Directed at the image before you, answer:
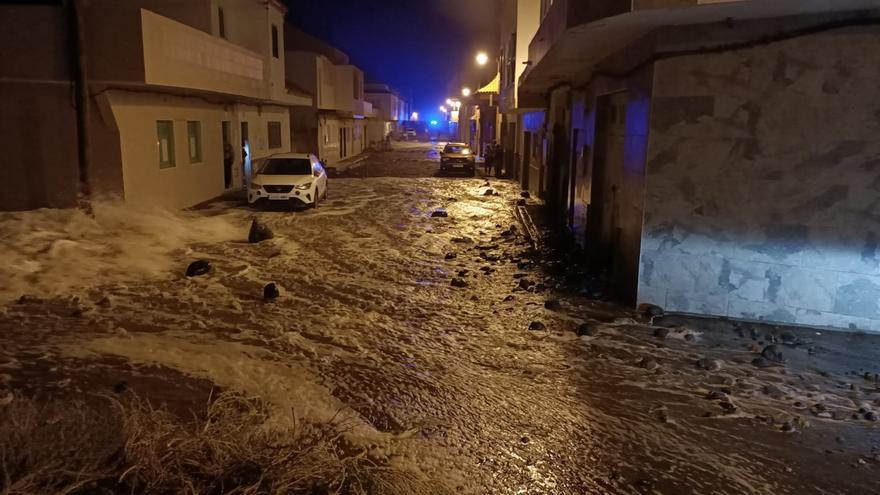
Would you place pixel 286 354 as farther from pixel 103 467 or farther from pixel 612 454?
pixel 612 454

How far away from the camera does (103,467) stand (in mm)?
4035

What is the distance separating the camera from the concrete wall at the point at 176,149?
14.5m

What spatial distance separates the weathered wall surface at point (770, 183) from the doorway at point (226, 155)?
16.6 metres

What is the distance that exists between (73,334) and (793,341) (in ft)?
28.0

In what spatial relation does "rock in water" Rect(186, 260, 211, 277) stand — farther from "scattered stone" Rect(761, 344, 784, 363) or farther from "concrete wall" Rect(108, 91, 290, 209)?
"scattered stone" Rect(761, 344, 784, 363)

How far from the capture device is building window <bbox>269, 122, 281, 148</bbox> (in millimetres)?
27453

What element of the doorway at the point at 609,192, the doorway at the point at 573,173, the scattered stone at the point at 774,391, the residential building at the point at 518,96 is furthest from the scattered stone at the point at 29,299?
the residential building at the point at 518,96

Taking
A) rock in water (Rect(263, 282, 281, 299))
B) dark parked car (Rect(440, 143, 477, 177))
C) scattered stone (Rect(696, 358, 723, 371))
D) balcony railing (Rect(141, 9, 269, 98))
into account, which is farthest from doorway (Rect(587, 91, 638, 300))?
dark parked car (Rect(440, 143, 477, 177))

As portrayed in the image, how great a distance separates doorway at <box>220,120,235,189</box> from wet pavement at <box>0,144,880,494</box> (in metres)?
11.4

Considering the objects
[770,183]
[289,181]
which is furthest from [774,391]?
[289,181]

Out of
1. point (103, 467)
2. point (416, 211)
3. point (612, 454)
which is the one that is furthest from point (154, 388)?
point (416, 211)

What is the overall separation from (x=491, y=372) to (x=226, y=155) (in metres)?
17.6

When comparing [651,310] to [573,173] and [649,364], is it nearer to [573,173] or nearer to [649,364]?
[649,364]

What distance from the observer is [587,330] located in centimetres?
796
